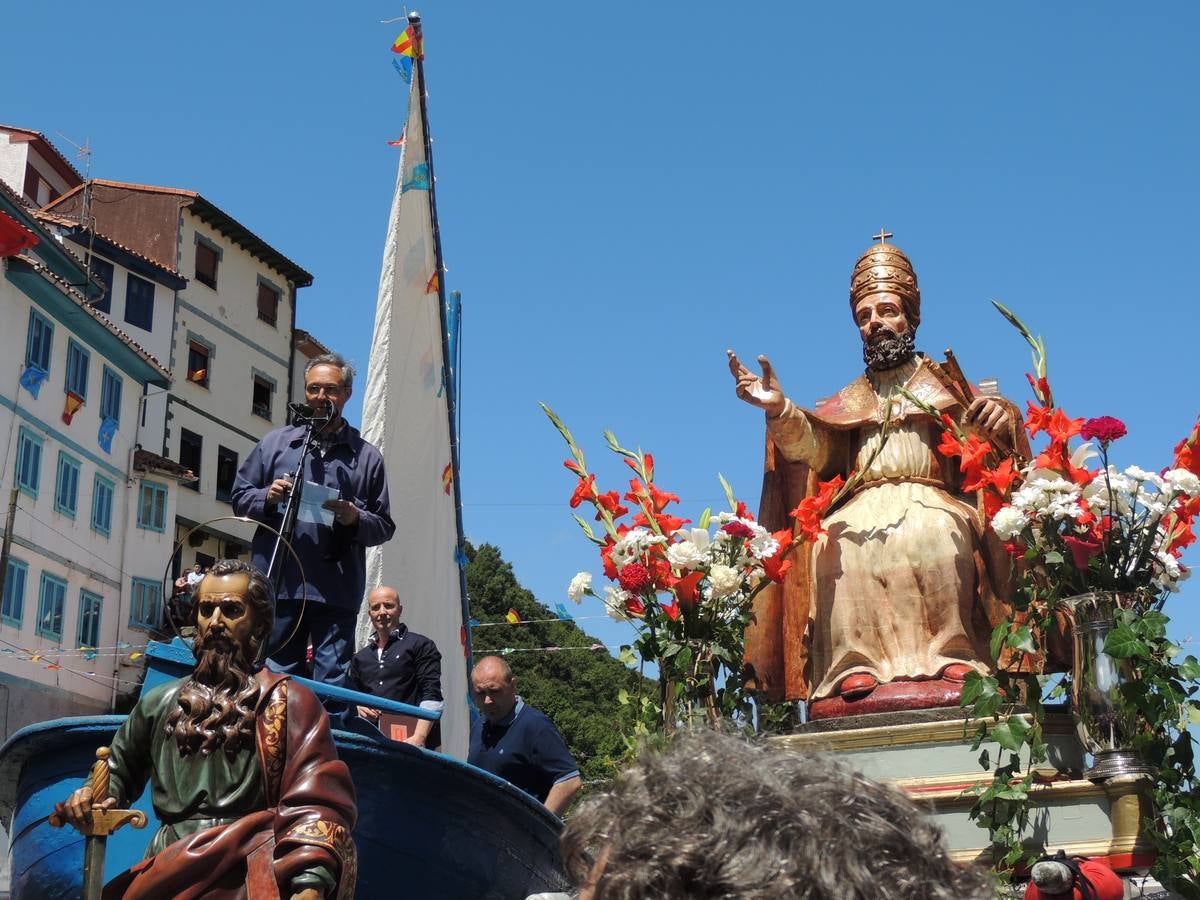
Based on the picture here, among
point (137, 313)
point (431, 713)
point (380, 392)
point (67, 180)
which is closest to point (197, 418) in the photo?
point (137, 313)

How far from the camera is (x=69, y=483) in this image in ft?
107

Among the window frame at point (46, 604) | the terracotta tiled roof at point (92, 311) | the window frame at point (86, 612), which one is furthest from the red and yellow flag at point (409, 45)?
the window frame at point (86, 612)

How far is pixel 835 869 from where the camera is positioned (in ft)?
4.89

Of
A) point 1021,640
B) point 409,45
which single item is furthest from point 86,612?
point 1021,640

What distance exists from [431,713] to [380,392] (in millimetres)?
8069

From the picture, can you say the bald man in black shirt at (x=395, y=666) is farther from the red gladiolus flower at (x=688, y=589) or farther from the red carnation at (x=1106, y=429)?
the red carnation at (x=1106, y=429)

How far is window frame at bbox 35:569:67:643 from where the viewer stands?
101 ft

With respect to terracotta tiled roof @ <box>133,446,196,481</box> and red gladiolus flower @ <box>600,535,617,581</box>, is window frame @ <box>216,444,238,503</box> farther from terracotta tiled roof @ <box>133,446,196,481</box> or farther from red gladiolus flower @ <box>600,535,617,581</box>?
red gladiolus flower @ <box>600,535,617,581</box>

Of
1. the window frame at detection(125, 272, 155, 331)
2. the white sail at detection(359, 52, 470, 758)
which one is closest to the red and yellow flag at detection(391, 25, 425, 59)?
the white sail at detection(359, 52, 470, 758)

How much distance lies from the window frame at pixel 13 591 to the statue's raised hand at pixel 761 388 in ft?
77.7

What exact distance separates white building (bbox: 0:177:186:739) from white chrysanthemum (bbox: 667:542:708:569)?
23.1m

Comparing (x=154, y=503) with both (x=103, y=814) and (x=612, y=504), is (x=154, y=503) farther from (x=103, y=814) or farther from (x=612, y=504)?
(x=103, y=814)

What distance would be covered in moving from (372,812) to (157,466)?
32.0 meters

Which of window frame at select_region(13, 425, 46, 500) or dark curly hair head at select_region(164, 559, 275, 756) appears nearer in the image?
dark curly hair head at select_region(164, 559, 275, 756)
